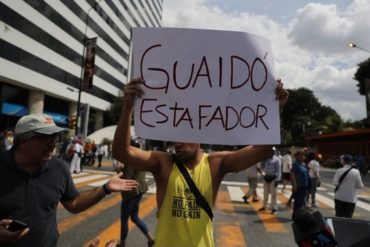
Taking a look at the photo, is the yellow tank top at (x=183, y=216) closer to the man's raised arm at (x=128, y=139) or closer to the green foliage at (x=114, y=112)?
the man's raised arm at (x=128, y=139)

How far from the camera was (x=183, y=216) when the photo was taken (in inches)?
106

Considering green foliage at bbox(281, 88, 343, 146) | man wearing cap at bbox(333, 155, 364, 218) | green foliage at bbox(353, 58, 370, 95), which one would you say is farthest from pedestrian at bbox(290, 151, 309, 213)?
green foliage at bbox(281, 88, 343, 146)

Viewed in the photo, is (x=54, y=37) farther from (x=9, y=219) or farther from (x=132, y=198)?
(x=9, y=219)

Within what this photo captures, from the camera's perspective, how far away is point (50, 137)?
274 cm

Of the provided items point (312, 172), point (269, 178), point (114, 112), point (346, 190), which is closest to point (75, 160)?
point (269, 178)

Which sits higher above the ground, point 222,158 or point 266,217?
point 222,158

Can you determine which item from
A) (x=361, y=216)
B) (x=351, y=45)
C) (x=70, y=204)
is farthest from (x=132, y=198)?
(x=351, y=45)

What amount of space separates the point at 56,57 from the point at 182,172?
39857 mm

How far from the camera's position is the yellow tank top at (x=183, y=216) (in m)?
2.65

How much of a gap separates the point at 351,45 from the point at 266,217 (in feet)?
39.1

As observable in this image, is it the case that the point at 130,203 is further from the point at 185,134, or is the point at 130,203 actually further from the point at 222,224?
the point at 185,134

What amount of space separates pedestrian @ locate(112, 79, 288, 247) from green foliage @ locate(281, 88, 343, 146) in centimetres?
7561

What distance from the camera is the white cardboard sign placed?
2.80 meters

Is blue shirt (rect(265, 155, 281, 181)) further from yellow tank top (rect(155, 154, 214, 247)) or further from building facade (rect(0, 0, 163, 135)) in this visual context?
building facade (rect(0, 0, 163, 135))
